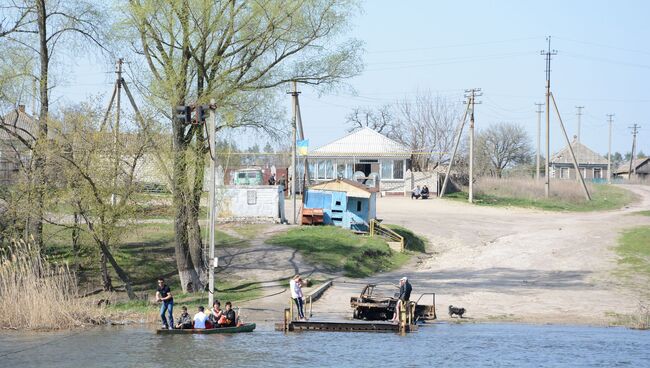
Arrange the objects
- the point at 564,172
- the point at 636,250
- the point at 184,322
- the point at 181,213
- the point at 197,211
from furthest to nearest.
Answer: the point at 564,172 → the point at 636,250 → the point at 197,211 → the point at 181,213 → the point at 184,322

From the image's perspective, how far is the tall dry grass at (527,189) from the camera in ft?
274

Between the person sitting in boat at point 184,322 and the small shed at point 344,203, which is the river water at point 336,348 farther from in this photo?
the small shed at point 344,203

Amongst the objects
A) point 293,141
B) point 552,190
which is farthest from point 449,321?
point 552,190

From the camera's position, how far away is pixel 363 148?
85.6 metres

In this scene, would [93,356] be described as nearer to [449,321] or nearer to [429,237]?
[449,321]

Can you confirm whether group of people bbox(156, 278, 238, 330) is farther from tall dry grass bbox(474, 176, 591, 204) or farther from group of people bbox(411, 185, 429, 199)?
tall dry grass bbox(474, 176, 591, 204)

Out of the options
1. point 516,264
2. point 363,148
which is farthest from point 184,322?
point 363,148


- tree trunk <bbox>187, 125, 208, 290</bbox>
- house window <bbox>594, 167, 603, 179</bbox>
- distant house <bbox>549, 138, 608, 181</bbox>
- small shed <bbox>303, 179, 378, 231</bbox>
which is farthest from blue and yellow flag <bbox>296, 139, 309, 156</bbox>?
house window <bbox>594, 167, 603, 179</bbox>

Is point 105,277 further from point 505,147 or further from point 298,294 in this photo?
point 505,147

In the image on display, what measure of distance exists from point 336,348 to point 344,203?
26.7m

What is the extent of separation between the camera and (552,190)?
85.2 m

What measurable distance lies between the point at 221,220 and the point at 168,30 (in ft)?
64.9

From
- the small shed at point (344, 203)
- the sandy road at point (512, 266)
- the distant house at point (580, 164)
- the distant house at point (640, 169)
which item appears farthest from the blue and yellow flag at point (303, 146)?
the distant house at point (640, 169)

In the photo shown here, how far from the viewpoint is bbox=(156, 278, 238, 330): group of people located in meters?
30.2
